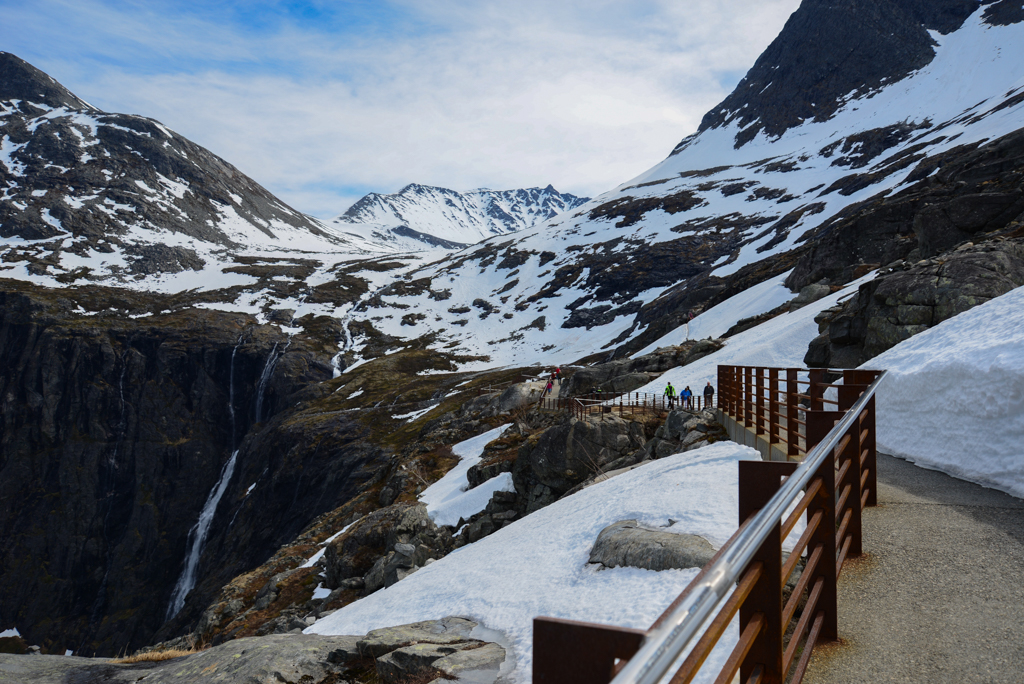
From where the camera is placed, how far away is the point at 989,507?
553cm

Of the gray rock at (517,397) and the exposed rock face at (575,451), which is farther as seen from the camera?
the gray rock at (517,397)

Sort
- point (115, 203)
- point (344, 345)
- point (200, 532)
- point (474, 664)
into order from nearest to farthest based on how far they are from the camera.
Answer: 1. point (474, 664)
2. point (200, 532)
3. point (344, 345)
4. point (115, 203)

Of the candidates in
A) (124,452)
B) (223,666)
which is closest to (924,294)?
(223,666)

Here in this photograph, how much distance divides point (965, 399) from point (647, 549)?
4.89m

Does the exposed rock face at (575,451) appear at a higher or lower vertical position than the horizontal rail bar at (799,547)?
lower

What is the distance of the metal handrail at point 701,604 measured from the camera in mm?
1102

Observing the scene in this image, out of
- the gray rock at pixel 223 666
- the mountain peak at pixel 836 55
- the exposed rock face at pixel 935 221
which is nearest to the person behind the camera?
the gray rock at pixel 223 666

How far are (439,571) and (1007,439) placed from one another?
9.11 m

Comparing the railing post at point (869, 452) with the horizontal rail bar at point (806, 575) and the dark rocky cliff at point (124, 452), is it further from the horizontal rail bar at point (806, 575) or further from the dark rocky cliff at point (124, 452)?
the dark rocky cliff at point (124, 452)

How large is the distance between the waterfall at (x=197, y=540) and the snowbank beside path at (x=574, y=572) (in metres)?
58.6

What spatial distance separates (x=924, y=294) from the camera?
18.1m

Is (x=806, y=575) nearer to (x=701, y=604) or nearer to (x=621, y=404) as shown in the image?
(x=701, y=604)

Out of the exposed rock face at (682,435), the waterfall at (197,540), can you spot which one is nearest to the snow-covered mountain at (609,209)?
the waterfall at (197,540)

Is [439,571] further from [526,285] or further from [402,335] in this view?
[526,285]
